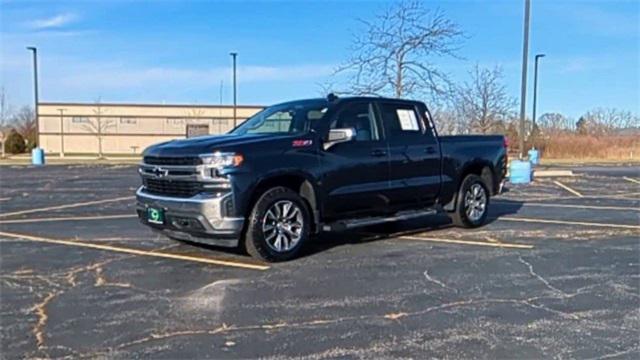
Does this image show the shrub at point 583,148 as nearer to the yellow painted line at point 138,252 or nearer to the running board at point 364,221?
the running board at point 364,221

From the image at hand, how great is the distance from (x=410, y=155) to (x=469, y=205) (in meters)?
1.64

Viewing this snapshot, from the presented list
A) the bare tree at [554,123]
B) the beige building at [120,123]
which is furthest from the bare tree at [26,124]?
the bare tree at [554,123]

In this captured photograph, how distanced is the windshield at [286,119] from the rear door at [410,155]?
0.99 m

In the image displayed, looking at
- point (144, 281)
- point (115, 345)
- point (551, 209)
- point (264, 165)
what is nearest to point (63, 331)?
point (115, 345)

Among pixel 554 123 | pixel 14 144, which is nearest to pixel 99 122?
pixel 14 144

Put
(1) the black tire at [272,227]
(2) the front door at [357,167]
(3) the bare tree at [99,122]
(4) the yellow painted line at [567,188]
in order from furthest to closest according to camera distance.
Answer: (3) the bare tree at [99,122] → (4) the yellow painted line at [567,188] → (2) the front door at [357,167] → (1) the black tire at [272,227]

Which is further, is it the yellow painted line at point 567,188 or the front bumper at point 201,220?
the yellow painted line at point 567,188

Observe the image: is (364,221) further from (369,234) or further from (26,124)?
(26,124)

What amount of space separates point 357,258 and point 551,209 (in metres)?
6.37

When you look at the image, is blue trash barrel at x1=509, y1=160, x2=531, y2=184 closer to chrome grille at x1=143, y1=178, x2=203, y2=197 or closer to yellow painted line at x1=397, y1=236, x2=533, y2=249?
yellow painted line at x1=397, y1=236, x2=533, y2=249

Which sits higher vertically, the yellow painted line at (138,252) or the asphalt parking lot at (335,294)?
the yellow painted line at (138,252)

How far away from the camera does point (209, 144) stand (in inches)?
267

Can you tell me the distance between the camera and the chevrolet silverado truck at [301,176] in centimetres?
669

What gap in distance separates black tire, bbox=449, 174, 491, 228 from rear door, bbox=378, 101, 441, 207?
583 mm
